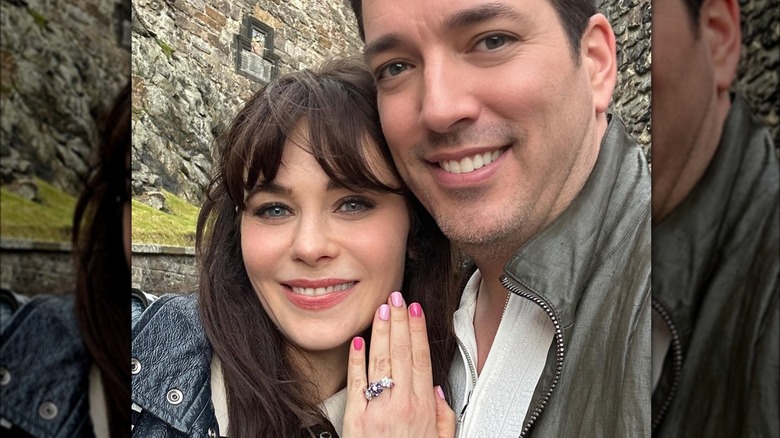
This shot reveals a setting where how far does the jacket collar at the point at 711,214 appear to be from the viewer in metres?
1.99

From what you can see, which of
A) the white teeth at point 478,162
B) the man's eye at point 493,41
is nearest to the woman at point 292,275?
the white teeth at point 478,162

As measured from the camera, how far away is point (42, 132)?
2143mm

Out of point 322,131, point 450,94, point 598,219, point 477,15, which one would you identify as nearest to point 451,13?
point 477,15

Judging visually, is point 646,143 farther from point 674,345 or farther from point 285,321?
point 285,321

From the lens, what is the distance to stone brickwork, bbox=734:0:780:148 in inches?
77.3

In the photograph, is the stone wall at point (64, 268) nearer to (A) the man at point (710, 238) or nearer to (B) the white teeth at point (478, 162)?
(B) the white teeth at point (478, 162)

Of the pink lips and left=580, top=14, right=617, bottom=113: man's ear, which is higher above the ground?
left=580, top=14, right=617, bottom=113: man's ear

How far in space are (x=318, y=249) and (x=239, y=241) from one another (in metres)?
0.26

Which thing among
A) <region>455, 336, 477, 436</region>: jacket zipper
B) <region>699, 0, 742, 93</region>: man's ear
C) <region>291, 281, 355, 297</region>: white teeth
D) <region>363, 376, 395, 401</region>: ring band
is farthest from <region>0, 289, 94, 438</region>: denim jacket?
<region>699, 0, 742, 93</region>: man's ear

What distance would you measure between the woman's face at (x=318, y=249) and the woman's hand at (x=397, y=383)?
6 centimetres

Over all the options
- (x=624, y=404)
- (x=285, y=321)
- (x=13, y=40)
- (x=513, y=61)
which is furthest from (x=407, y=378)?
(x=13, y=40)

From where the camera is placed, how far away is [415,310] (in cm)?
204

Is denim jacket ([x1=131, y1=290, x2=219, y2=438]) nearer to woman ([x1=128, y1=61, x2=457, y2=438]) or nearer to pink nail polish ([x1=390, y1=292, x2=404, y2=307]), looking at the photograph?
woman ([x1=128, y1=61, x2=457, y2=438])

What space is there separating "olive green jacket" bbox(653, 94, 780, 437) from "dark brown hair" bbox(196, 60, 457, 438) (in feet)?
2.12
